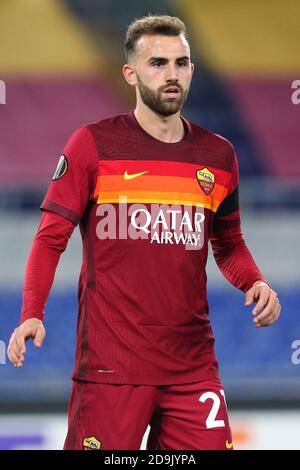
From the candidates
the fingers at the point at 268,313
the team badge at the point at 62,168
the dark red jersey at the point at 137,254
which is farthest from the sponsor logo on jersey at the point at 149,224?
the fingers at the point at 268,313

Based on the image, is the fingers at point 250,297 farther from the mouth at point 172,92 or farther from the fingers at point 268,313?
the mouth at point 172,92

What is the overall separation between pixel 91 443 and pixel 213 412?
34 centimetres

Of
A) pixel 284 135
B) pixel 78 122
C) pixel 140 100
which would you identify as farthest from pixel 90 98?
pixel 140 100

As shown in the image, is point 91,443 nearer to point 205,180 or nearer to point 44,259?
point 44,259

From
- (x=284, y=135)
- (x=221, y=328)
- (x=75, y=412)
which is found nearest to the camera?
(x=75, y=412)

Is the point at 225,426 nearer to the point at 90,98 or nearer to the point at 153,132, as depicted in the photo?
the point at 153,132

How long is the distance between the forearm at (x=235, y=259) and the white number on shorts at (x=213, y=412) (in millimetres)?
350

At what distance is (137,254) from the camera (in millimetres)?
2951

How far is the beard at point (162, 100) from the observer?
3.01m

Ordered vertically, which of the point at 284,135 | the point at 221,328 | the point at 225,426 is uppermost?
the point at 284,135

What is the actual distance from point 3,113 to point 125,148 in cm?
471

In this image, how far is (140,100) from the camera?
311 centimetres

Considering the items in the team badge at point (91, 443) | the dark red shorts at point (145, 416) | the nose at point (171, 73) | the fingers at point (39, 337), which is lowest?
the team badge at point (91, 443)

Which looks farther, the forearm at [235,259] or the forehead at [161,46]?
the forearm at [235,259]
